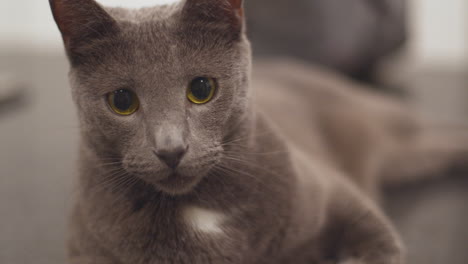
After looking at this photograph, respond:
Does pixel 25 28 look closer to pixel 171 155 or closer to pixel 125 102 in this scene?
pixel 125 102

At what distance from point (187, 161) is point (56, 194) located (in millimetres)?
992

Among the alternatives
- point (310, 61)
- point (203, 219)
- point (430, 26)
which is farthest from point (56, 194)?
point (430, 26)

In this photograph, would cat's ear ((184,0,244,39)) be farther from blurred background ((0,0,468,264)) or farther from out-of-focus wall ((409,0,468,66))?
out-of-focus wall ((409,0,468,66))

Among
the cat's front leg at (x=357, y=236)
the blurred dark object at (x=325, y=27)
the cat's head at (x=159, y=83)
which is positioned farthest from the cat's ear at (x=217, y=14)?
the blurred dark object at (x=325, y=27)

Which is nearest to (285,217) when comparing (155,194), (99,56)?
(155,194)

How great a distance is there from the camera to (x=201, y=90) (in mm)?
871

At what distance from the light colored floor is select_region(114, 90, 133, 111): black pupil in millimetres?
189

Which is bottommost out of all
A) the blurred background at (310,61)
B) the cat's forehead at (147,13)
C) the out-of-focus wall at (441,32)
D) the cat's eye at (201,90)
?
the cat's eye at (201,90)

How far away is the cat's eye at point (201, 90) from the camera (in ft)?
2.83

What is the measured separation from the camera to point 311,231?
1.04 m

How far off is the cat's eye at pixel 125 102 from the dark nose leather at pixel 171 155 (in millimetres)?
113

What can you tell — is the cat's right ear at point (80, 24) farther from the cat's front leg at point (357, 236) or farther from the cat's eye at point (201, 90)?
the cat's front leg at point (357, 236)

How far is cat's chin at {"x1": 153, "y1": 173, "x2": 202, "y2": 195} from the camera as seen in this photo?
837mm

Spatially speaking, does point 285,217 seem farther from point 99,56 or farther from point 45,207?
point 45,207
